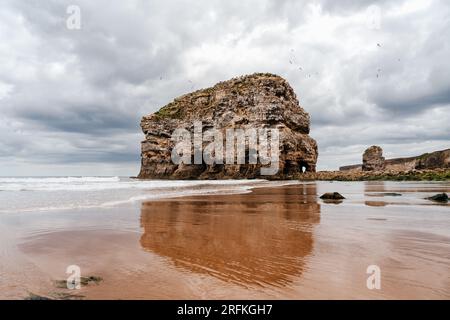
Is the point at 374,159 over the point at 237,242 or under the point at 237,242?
over

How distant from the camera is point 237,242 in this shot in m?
5.65

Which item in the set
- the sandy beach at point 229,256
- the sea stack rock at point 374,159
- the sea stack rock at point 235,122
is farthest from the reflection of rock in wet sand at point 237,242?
the sea stack rock at point 374,159

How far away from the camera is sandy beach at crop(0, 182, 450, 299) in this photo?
10.7ft

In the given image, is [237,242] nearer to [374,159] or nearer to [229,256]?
[229,256]

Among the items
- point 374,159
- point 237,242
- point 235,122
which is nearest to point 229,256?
point 237,242

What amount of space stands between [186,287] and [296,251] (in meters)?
2.29

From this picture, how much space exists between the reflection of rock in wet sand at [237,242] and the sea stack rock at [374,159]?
6722cm

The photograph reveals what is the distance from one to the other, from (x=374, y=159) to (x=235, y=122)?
35.5m

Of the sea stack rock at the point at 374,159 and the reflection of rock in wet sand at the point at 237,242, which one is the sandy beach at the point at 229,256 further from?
the sea stack rock at the point at 374,159

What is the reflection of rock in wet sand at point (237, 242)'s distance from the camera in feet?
13.0

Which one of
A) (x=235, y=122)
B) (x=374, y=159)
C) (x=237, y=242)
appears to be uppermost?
(x=235, y=122)

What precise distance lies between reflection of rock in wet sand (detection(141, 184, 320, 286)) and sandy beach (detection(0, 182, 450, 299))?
2 cm
